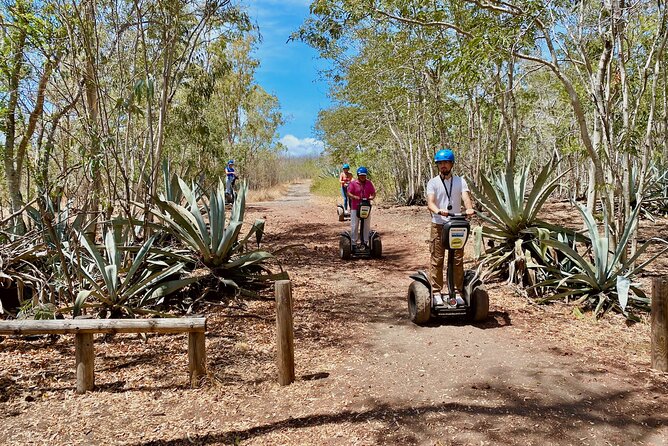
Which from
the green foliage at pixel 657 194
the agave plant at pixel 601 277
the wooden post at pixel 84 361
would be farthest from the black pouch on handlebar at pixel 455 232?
the green foliage at pixel 657 194

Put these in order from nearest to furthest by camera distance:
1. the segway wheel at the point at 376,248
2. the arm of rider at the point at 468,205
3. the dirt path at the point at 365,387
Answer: the dirt path at the point at 365,387, the arm of rider at the point at 468,205, the segway wheel at the point at 376,248

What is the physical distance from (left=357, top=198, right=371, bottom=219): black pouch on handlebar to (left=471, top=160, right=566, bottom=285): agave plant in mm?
2050

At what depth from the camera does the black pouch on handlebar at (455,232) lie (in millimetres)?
4773

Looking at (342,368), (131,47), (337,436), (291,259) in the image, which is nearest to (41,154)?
(131,47)

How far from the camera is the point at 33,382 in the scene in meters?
4.11

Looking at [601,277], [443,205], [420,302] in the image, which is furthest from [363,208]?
[601,277]

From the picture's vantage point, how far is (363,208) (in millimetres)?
8438

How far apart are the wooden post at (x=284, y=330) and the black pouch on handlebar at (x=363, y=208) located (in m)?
4.63

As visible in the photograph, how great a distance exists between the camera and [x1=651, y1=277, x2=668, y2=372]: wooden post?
3.94m

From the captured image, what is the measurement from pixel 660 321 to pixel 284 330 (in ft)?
9.89

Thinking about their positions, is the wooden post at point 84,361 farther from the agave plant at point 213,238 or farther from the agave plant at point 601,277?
the agave plant at point 601,277

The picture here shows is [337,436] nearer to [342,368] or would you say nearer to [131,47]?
[342,368]

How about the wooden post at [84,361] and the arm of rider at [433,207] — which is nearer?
the wooden post at [84,361]

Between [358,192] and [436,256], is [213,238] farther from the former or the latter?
[358,192]
